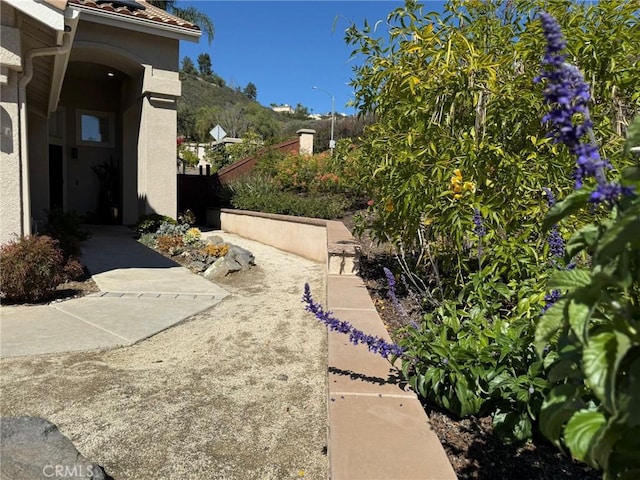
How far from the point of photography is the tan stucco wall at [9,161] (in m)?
5.80

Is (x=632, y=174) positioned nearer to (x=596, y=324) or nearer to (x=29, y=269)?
(x=596, y=324)

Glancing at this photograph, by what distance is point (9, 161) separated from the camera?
5.88 meters

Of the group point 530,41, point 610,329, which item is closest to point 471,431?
point 610,329

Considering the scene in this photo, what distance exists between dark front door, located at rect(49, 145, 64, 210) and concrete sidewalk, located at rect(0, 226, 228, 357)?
6060mm

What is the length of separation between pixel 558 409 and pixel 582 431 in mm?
92

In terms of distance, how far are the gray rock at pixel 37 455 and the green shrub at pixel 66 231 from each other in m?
5.68

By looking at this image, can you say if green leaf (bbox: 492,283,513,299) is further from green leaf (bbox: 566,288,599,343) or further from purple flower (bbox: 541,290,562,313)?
green leaf (bbox: 566,288,599,343)

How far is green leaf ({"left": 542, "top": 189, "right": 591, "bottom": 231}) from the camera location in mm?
1140

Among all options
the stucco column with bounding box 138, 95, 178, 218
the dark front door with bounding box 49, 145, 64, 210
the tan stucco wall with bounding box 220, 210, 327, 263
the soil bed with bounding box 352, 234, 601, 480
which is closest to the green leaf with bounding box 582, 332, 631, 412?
the soil bed with bounding box 352, 234, 601, 480

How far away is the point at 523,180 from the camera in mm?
3375

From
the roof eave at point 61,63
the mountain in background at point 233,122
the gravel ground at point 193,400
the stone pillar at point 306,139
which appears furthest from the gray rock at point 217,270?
the mountain in background at point 233,122

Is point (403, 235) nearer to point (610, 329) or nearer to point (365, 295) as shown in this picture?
point (365, 295)

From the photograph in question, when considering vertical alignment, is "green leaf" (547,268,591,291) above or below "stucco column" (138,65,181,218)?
below

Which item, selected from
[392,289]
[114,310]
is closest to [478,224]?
[392,289]
